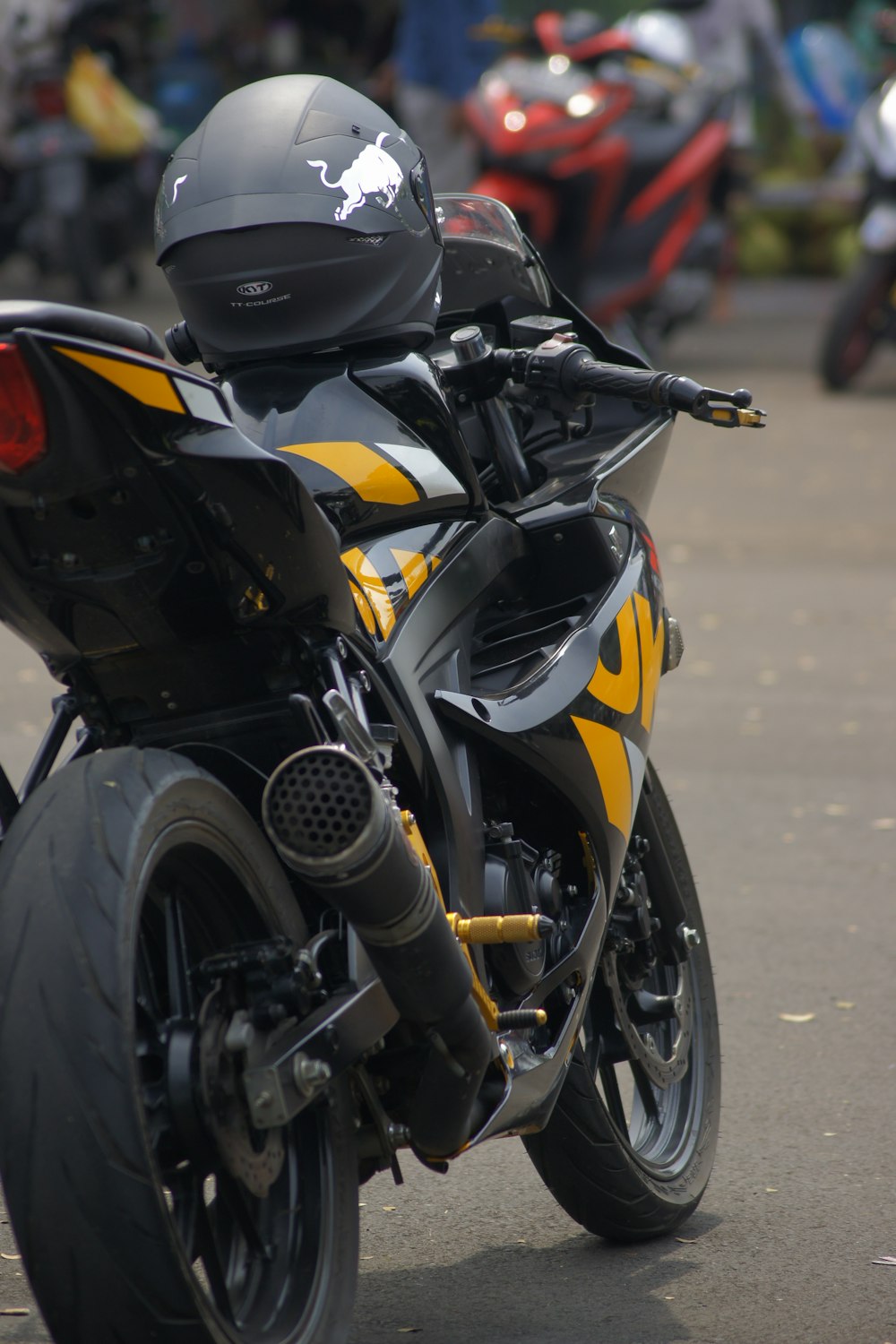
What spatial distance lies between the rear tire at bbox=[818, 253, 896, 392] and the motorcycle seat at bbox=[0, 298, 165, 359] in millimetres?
10381

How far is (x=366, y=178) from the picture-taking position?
2.98 meters

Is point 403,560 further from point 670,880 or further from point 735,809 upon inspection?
point 735,809

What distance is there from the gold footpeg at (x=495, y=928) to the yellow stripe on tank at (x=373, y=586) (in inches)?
16.1

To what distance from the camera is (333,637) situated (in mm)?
2621

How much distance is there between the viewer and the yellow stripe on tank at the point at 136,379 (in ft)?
7.12

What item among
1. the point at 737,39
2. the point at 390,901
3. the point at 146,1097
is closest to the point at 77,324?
the point at 390,901

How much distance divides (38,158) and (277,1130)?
12.8m

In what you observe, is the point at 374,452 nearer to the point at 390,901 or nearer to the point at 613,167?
the point at 390,901

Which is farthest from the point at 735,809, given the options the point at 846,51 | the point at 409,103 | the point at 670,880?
the point at 846,51

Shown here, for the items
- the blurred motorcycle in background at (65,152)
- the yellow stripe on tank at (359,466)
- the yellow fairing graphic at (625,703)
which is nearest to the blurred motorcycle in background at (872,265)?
the blurred motorcycle in background at (65,152)

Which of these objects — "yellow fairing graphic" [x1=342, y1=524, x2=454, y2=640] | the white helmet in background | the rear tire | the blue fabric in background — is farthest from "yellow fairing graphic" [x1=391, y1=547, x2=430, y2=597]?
the blue fabric in background

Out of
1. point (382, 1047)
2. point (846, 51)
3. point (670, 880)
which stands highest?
point (382, 1047)

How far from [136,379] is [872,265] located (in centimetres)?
1050

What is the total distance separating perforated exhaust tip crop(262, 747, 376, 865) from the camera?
2266 mm
